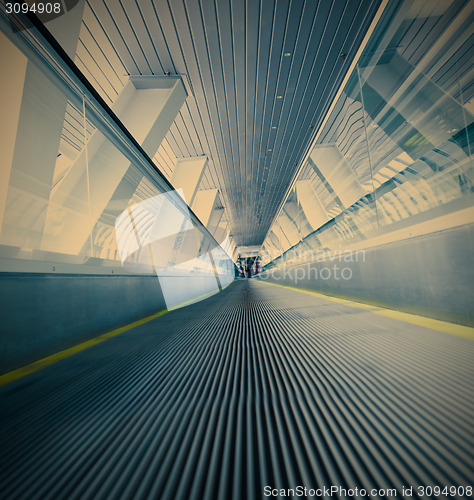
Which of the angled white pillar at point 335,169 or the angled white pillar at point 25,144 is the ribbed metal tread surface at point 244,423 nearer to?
the angled white pillar at point 25,144

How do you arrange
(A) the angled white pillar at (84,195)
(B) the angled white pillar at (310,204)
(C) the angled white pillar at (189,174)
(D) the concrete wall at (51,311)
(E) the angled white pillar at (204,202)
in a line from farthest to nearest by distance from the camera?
1. (E) the angled white pillar at (204,202)
2. (B) the angled white pillar at (310,204)
3. (C) the angled white pillar at (189,174)
4. (A) the angled white pillar at (84,195)
5. (D) the concrete wall at (51,311)

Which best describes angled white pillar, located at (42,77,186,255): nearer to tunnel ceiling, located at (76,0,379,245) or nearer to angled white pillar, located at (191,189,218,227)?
tunnel ceiling, located at (76,0,379,245)

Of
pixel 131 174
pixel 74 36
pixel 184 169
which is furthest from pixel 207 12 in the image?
pixel 184 169

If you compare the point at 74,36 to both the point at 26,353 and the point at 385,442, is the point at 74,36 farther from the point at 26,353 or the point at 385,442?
the point at 385,442

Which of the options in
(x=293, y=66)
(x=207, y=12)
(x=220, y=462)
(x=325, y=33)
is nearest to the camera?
(x=220, y=462)

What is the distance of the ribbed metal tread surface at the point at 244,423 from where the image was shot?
2.64 feet

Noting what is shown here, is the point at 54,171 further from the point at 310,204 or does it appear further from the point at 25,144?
the point at 310,204

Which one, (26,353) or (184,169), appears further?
(184,169)

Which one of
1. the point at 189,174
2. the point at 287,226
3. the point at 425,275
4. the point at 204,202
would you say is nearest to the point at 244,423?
the point at 425,275

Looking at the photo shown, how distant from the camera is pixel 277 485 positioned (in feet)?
2.53

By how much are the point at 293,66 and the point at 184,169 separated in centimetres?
634

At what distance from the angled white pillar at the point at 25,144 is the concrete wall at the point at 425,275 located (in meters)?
4.44

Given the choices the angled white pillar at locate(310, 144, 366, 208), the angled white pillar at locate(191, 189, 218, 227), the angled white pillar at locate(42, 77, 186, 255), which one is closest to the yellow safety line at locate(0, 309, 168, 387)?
the angled white pillar at locate(42, 77, 186, 255)

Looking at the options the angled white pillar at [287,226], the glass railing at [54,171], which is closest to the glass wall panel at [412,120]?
the glass railing at [54,171]
